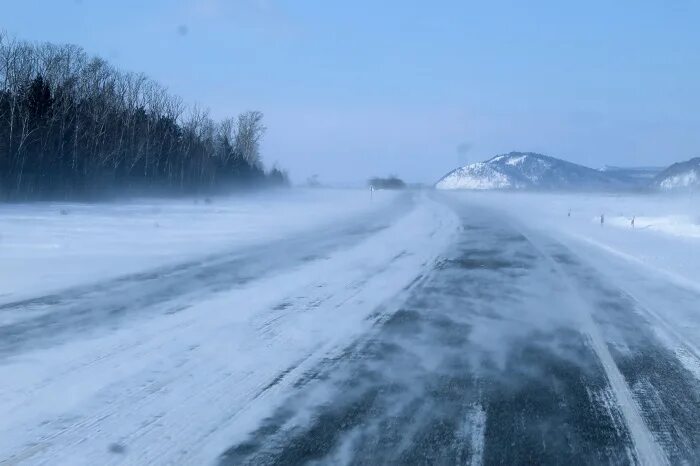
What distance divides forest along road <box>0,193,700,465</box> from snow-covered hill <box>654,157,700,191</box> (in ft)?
445

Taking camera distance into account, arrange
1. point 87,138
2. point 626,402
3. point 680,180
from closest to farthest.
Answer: point 626,402
point 87,138
point 680,180

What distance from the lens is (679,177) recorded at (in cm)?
15338

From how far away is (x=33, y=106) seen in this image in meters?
49.0

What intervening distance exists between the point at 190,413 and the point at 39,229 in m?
22.1

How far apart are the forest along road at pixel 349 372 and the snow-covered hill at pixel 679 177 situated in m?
136

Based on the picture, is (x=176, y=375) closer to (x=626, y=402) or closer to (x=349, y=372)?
(x=349, y=372)

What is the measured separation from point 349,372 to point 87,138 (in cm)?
5587

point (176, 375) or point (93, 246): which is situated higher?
point (176, 375)

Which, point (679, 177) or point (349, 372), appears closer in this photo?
point (349, 372)

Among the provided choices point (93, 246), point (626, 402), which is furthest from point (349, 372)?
point (93, 246)

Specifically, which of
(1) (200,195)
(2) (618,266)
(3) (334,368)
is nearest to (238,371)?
(3) (334,368)

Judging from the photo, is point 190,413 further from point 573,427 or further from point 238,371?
point 573,427

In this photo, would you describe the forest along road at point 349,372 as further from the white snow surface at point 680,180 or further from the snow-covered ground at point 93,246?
the white snow surface at point 680,180

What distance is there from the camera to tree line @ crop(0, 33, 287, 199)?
4850 cm
